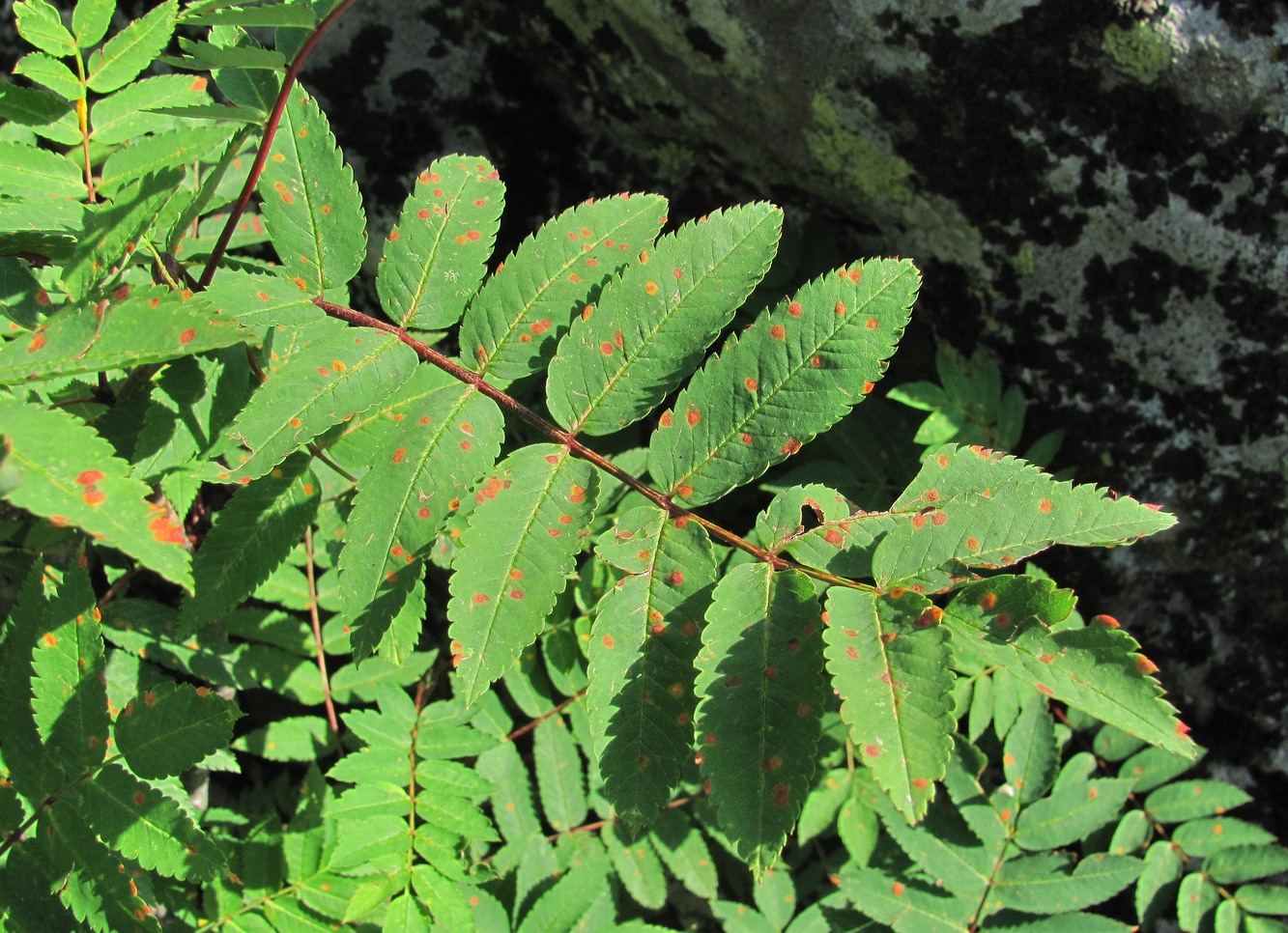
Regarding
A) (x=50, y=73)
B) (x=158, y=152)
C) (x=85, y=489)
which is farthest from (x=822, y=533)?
(x=50, y=73)

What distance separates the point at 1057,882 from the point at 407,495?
1.76 meters

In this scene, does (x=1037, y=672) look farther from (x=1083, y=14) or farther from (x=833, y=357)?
(x=1083, y=14)

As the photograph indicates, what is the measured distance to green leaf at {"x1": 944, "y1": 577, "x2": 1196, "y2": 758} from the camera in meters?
1.19

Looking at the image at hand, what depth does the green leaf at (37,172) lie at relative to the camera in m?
1.64

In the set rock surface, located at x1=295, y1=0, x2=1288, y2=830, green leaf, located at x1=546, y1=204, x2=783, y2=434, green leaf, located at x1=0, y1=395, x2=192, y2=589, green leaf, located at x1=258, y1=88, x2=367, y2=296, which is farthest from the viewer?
rock surface, located at x1=295, y1=0, x2=1288, y2=830

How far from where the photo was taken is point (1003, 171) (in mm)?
2201

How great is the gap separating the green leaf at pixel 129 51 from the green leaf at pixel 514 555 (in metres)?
0.98

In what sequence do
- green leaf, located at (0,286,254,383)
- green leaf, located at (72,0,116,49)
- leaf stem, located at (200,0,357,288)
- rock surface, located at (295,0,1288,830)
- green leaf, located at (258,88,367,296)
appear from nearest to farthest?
green leaf, located at (0,286,254,383), leaf stem, located at (200,0,357,288), green leaf, located at (258,88,367,296), green leaf, located at (72,0,116,49), rock surface, located at (295,0,1288,830)

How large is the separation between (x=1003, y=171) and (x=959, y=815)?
4.84 feet

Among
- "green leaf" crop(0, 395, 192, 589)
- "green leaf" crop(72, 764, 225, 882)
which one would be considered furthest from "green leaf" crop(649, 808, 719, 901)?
"green leaf" crop(0, 395, 192, 589)

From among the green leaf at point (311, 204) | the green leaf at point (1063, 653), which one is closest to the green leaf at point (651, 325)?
the green leaf at point (311, 204)

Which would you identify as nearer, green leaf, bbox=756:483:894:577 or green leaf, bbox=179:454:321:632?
green leaf, bbox=756:483:894:577

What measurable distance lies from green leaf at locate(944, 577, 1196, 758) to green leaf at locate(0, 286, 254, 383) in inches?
38.1

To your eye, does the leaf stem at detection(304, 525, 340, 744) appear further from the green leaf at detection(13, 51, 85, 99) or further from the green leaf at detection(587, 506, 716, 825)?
the green leaf at detection(587, 506, 716, 825)
